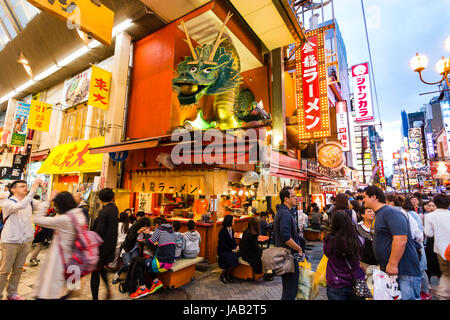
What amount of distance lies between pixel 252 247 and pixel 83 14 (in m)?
8.59

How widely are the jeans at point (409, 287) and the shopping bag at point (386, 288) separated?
0.12 metres

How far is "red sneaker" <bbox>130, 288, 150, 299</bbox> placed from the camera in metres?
4.61

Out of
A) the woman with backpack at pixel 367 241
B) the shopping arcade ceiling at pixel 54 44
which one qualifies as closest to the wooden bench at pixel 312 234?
the woman with backpack at pixel 367 241

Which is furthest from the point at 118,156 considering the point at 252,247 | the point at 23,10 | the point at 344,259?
the point at 23,10

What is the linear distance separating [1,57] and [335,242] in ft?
74.2

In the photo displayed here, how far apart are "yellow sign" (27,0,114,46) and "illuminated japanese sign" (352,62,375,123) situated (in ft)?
59.6

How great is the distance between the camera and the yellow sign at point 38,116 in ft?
38.6

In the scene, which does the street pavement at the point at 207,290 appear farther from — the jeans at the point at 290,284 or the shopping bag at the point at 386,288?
the shopping bag at the point at 386,288

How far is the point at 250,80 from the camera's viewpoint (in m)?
11.3

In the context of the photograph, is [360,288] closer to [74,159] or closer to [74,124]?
[74,159]

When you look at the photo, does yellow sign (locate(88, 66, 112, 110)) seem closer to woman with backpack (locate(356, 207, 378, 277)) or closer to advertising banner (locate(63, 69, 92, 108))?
advertising banner (locate(63, 69, 92, 108))

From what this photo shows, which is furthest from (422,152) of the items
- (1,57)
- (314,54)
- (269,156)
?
(1,57)

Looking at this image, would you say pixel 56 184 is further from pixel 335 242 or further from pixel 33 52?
pixel 335 242
